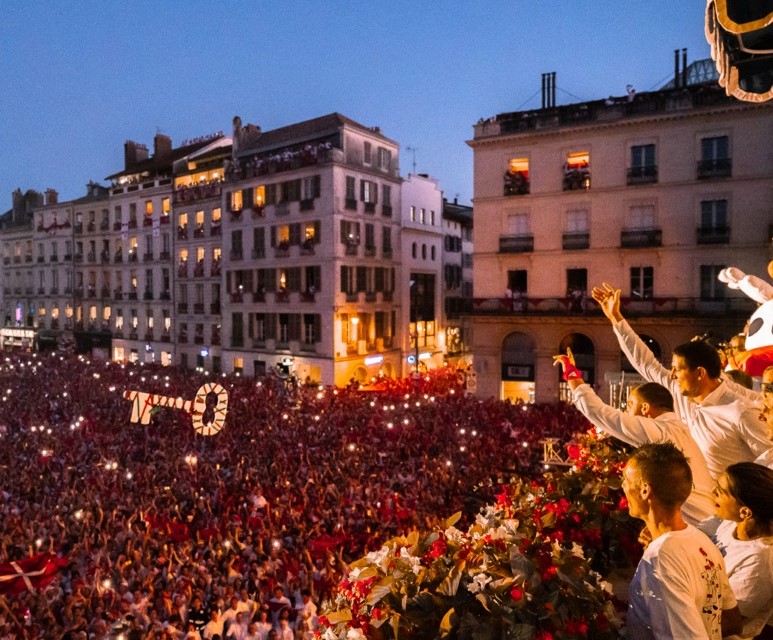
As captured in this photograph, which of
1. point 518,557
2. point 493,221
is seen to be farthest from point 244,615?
point 493,221

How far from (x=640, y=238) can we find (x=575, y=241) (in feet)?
9.76

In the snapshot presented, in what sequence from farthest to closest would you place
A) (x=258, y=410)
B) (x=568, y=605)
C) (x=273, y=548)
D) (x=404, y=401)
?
1. (x=404, y=401)
2. (x=258, y=410)
3. (x=273, y=548)
4. (x=568, y=605)

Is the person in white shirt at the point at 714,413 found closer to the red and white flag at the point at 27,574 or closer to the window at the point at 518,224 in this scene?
the red and white flag at the point at 27,574

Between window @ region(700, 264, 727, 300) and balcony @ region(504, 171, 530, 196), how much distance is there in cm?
907

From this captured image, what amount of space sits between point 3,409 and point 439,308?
30.7 m

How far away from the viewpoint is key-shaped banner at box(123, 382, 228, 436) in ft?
59.1

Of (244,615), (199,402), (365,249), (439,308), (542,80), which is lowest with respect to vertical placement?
(244,615)

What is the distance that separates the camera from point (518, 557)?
356 cm

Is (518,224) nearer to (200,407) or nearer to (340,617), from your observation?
(200,407)

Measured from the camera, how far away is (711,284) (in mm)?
27109

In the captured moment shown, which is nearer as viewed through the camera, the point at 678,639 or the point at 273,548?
the point at 678,639

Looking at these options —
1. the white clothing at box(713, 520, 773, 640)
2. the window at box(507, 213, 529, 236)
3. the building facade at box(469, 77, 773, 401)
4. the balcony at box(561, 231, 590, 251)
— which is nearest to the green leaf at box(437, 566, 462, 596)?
the white clothing at box(713, 520, 773, 640)

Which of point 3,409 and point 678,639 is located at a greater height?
point 678,639

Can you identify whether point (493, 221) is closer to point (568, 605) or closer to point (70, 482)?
point (70, 482)
